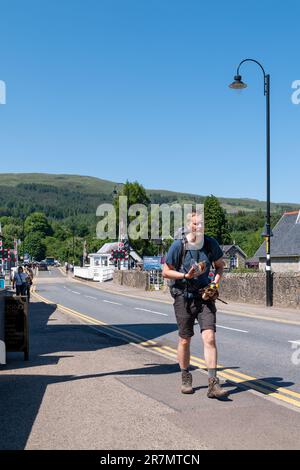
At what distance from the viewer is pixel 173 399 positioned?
687 centimetres

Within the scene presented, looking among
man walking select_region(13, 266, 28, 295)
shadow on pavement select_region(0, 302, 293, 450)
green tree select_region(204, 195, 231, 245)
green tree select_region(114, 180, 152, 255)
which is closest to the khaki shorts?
shadow on pavement select_region(0, 302, 293, 450)

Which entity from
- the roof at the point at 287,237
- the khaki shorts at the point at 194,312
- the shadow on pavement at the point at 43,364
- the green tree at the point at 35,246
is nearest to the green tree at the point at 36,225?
the green tree at the point at 35,246

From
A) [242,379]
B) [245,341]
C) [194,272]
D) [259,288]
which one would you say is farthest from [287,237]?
[194,272]

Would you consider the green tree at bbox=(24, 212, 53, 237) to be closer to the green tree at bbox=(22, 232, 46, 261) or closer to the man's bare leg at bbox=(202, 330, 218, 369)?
the green tree at bbox=(22, 232, 46, 261)

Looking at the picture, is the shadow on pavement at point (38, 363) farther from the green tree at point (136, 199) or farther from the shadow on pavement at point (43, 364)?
the green tree at point (136, 199)

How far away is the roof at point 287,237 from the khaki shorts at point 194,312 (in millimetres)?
54238

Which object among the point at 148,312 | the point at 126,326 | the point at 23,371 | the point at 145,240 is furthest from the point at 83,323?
the point at 145,240

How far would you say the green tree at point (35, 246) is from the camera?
184m

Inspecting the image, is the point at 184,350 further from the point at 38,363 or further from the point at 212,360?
the point at 38,363

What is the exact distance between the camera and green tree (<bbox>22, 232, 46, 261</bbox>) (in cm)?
18388

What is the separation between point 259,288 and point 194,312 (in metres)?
19.4

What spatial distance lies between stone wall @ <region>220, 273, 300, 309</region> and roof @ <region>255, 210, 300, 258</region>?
106 ft

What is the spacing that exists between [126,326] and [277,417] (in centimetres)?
1071

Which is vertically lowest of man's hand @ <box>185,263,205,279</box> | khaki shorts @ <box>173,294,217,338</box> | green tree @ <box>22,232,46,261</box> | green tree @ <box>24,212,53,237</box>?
green tree @ <box>22,232,46,261</box>
